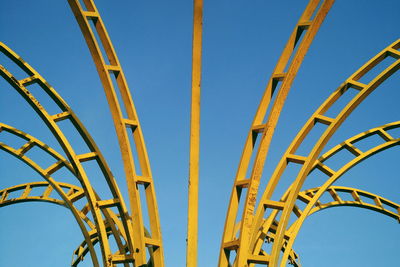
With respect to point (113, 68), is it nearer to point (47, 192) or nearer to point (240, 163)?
point (240, 163)

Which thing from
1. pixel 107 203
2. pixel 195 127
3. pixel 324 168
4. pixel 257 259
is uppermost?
pixel 195 127

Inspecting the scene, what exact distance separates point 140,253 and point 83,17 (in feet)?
15.6

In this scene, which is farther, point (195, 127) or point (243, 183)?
point (195, 127)

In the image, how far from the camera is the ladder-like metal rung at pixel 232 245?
9172mm

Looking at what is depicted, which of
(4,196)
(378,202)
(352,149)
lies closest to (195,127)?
(352,149)

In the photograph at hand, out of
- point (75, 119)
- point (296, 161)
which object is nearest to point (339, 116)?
point (296, 161)

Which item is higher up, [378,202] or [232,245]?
[378,202]

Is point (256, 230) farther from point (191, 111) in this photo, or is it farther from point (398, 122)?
point (398, 122)

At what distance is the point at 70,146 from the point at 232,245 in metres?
3.87

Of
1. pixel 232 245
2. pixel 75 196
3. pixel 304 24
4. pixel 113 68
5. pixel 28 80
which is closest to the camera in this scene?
pixel 232 245

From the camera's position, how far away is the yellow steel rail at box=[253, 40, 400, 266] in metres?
9.55

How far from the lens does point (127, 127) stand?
990 centimetres

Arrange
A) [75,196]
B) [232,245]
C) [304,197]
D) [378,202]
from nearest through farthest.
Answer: [232,245]
[304,197]
[75,196]
[378,202]

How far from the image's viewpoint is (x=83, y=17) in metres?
9.18
